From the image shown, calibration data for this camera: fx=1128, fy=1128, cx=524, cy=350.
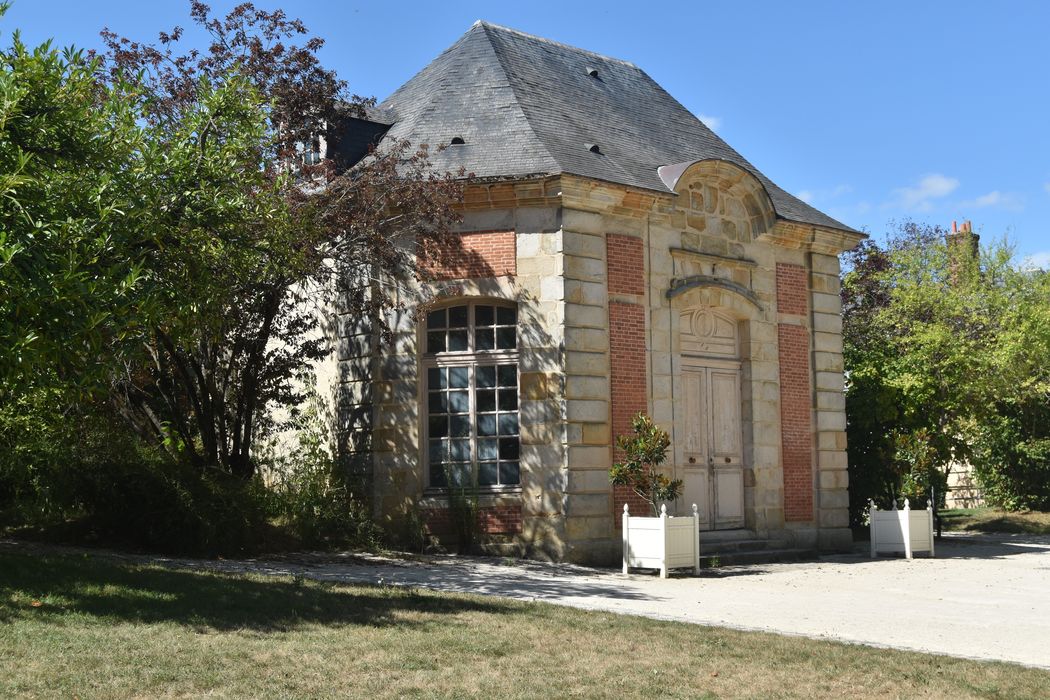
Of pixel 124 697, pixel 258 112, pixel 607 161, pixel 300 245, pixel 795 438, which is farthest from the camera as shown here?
pixel 795 438

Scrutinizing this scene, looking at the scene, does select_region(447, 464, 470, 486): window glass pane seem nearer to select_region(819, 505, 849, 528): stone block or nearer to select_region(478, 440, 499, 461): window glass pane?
select_region(478, 440, 499, 461): window glass pane

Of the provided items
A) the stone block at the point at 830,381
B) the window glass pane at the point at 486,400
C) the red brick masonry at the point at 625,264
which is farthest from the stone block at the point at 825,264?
the window glass pane at the point at 486,400

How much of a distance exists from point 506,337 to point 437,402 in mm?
1189

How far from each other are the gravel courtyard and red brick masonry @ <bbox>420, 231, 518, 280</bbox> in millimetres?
3415

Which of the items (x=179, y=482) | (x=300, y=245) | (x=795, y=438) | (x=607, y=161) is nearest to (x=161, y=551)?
(x=179, y=482)

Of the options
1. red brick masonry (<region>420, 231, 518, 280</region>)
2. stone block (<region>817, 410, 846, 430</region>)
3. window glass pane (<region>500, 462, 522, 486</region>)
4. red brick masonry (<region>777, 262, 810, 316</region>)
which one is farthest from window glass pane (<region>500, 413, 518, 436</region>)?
stone block (<region>817, 410, 846, 430</region>)

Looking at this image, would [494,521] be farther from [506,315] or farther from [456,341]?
[506,315]

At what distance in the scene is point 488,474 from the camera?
538 inches

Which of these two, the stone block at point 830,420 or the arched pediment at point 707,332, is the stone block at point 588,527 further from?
the stone block at point 830,420

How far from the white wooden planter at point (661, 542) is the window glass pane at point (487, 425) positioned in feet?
6.59

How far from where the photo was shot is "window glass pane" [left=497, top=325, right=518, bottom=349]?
45.2 ft

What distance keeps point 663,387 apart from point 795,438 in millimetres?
2788

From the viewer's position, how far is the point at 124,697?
19.1 ft

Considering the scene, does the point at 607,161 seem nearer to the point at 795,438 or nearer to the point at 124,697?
the point at 795,438
